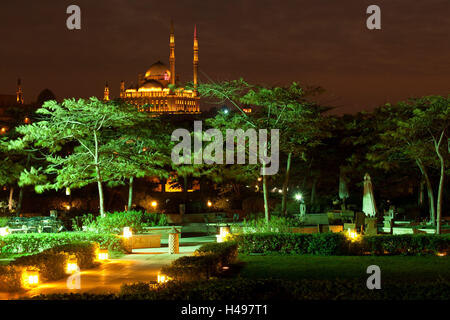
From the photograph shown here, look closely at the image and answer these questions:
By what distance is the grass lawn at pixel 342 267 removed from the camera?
13.3 meters

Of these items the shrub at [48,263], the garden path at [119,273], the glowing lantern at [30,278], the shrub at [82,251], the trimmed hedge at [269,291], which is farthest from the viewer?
the shrub at [82,251]

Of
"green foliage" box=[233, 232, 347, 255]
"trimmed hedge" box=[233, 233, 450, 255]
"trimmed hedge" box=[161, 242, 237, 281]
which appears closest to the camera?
"trimmed hedge" box=[161, 242, 237, 281]

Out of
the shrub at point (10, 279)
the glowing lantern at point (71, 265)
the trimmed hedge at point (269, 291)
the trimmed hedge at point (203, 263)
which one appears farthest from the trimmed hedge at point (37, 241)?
the trimmed hedge at point (269, 291)

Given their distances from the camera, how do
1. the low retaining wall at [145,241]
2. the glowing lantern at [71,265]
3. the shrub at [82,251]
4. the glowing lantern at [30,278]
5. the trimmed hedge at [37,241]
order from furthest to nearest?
the low retaining wall at [145,241] < the trimmed hedge at [37,241] < the shrub at [82,251] < the glowing lantern at [71,265] < the glowing lantern at [30,278]

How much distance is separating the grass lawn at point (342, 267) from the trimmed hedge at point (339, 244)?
736 mm

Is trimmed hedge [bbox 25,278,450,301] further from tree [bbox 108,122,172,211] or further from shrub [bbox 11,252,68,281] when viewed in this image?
tree [bbox 108,122,172,211]

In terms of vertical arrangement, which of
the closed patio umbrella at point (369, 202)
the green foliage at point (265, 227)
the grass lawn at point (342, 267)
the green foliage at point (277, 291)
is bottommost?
the grass lawn at point (342, 267)

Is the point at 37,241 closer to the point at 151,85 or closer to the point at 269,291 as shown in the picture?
the point at 269,291

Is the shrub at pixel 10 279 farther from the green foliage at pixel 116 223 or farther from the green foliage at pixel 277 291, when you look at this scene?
the green foliage at pixel 116 223

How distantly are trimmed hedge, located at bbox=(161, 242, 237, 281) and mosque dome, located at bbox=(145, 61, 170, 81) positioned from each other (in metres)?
126

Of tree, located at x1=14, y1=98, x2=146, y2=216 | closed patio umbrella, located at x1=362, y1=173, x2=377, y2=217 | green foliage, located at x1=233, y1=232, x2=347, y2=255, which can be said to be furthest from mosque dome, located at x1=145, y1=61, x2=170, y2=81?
green foliage, located at x1=233, y1=232, x2=347, y2=255

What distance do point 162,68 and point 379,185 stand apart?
108 m

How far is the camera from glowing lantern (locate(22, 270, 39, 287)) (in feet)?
40.6

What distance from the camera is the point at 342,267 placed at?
1468 centimetres
